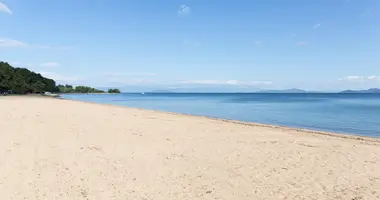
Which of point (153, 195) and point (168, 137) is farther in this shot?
point (168, 137)

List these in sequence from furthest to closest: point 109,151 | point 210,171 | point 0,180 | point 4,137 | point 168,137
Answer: point 168,137 → point 4,137 → point 109,151 → point 210,171 → point 0,180

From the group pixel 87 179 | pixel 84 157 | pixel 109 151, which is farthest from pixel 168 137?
pixel 87 179

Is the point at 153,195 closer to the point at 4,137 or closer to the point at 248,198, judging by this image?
the point at 248,198

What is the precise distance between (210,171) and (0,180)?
5040 millimetres

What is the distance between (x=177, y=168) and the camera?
8.28 m

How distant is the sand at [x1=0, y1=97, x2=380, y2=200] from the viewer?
6.45 m

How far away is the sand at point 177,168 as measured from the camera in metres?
6.45

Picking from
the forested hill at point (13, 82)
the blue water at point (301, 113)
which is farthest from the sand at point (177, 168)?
the forested hill at point (13, 82)

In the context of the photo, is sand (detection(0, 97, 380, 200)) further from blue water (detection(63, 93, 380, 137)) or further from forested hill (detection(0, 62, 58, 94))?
forested hill (detection(0, 62, 58, 94))

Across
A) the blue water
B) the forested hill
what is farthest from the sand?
the forested hill

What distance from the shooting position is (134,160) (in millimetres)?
9055

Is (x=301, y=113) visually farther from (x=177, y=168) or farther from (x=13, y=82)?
(x=13, y=82)

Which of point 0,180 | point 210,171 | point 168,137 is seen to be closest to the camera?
point 0,180

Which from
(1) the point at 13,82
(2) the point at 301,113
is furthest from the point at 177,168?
(1) the point at 13,82
